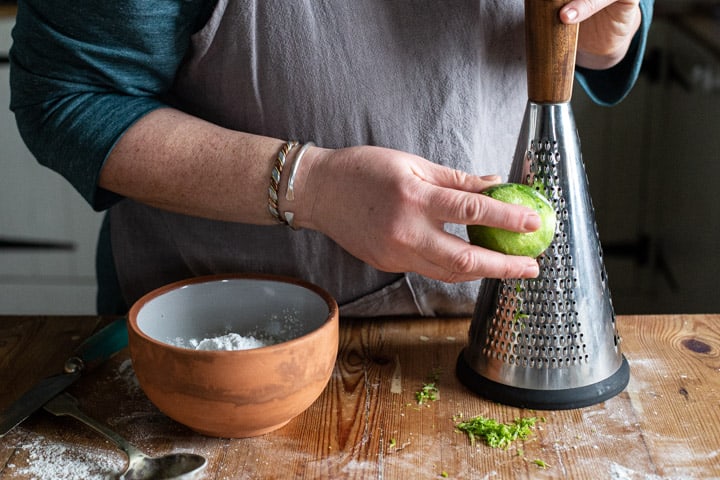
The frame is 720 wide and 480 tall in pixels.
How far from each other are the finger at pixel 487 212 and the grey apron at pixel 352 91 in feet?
0.77

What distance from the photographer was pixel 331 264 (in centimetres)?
110

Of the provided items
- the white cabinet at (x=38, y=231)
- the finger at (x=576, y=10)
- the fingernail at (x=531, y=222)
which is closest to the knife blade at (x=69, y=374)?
the fingernail at (x=531, y=222)

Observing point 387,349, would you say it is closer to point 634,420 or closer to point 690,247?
point 634,420

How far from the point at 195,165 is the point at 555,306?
0.43 meters

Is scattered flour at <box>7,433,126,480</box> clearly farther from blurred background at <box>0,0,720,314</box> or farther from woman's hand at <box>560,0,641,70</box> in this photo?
blurred background at <box>0,0,720,314</box>

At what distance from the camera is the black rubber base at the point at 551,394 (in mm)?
913

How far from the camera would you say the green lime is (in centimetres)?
83

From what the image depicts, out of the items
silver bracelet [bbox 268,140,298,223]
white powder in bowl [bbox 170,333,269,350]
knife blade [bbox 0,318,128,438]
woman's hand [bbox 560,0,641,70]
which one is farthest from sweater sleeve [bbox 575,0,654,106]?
knife blade [bbox 0,318,128,438]

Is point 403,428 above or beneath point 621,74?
beneath

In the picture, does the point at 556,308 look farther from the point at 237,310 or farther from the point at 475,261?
the point at 237,310

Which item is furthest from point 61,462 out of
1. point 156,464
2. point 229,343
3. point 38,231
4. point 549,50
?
point 38,231

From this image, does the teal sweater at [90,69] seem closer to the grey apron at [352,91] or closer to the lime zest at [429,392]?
the grey apron at [352,91]

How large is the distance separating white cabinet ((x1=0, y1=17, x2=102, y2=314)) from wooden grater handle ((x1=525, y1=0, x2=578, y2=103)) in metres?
1.92

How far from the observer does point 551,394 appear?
0.91m
